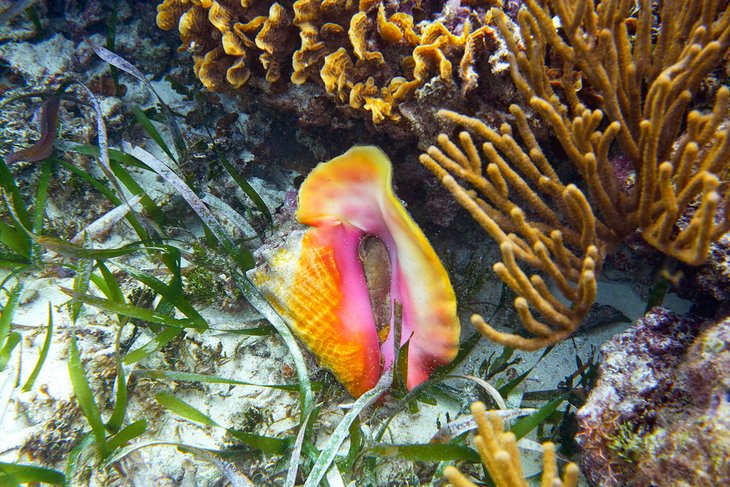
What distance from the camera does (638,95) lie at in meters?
1.75

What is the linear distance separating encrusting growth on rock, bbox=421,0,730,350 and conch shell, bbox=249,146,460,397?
1.49 feet

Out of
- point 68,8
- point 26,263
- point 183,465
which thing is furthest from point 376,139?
point 68,8

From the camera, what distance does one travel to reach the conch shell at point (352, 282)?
2.01m

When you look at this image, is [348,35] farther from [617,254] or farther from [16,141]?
[16,141]

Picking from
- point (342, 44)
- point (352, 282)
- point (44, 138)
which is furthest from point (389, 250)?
point (44, 138)

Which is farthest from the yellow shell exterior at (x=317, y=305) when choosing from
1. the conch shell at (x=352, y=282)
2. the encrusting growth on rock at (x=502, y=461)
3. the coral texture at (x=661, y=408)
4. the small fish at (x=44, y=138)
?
the small fish at (x=44, y=138)

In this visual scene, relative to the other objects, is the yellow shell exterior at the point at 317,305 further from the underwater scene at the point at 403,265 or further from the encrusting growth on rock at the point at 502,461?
the encrusting growth on rock at the point at 502,461

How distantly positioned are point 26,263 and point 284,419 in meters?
2.02

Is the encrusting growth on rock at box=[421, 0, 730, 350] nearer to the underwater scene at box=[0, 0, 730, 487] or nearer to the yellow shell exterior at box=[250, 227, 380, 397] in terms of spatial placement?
the underwater scene at box=[0, 0, 730, 487]

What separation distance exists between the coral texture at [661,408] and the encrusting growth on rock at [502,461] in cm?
42

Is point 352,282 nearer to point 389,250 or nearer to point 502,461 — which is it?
point 389,250

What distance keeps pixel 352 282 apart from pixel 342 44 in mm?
1473

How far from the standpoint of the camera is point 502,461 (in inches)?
43.9

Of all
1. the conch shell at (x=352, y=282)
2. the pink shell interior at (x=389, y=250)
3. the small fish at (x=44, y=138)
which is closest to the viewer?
the pink shell interior at (x=389, y=250)
